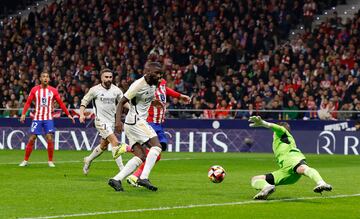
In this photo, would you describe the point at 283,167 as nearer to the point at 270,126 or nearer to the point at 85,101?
the point at 270,126

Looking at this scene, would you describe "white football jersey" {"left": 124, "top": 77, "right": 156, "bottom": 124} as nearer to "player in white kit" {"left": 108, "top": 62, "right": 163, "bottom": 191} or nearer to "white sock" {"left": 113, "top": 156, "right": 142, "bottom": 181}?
"player in white kit" {"left": 108, "top": 62, "right": 163, "bottom": 191}

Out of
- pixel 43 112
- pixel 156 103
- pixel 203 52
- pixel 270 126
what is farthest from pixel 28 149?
pixel 203 52

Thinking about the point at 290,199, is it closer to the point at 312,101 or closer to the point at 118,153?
the point at 118,153

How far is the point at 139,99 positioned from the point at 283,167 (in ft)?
8.80

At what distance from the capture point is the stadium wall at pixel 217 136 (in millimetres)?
31672

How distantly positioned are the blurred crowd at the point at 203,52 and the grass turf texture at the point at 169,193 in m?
9.19

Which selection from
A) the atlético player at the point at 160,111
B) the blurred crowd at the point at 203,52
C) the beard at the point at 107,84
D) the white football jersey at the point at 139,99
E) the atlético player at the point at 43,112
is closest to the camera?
the white football jersey at the point at 139,99

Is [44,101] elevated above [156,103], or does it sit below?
below

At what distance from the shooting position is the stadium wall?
31.7 m

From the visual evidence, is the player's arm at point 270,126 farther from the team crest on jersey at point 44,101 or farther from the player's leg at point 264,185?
the team crest on jersey at point 44,101

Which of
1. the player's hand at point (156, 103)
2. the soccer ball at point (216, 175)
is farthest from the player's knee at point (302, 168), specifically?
the player's hand at point (156, 103)

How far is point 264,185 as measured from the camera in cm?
1451

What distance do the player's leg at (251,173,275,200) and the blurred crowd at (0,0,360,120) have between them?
17.2 m

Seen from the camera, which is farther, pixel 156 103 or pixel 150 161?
pixel 156 103
